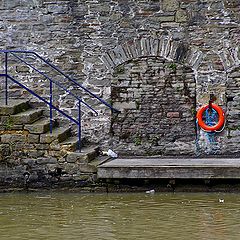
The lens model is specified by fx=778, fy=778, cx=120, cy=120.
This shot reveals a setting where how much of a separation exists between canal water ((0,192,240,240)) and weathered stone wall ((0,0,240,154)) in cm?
241

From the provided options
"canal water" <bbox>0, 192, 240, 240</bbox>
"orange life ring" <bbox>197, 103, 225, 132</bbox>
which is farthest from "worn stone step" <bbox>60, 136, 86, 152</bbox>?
"orange life ring" <bbox>197, 103, 225, 132</bbox>

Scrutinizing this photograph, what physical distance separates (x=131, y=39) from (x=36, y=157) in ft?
9.41

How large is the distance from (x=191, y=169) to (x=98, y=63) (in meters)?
3.07

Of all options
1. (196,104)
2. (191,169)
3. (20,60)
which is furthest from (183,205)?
(20,60)

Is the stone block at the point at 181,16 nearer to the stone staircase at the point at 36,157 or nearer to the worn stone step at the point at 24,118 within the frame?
the stone staircase at the point at 36,157

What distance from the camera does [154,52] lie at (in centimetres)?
1384

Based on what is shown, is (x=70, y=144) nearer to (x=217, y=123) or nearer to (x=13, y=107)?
(x=13, y=107)

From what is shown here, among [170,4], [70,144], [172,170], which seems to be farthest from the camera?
[170,4]

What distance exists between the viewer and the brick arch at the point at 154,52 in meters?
13.8

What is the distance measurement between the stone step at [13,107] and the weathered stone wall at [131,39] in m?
0.72

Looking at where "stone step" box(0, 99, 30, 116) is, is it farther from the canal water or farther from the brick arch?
the brick arch

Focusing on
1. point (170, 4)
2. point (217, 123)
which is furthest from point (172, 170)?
point (170, 4)

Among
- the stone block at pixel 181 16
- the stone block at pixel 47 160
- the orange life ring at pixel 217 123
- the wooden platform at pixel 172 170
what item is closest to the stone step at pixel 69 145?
the stone block at pixel 47 160

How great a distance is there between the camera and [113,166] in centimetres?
1223
